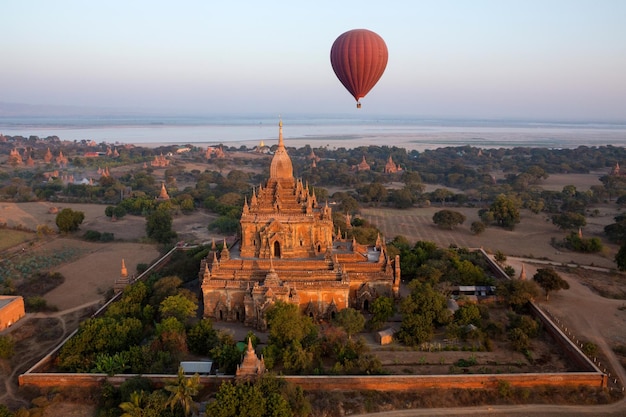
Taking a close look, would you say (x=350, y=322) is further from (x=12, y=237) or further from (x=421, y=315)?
(x=12, y=237)

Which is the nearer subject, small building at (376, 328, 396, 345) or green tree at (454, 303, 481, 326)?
small building at (376, 328, 396, 345)

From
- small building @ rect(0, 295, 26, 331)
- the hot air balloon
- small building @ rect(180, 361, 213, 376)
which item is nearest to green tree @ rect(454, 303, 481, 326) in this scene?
small building @ rect(180, 361, 213, 376)

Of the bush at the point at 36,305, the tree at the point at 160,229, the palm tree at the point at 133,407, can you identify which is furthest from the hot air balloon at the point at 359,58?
the bush at the point at 36,305

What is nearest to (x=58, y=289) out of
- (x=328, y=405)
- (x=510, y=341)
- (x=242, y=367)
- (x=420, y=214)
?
(x=242, y=367)

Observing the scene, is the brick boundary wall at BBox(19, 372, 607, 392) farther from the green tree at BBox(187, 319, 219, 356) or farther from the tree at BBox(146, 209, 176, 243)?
the tree at BBox(146, 209, 176, 243)

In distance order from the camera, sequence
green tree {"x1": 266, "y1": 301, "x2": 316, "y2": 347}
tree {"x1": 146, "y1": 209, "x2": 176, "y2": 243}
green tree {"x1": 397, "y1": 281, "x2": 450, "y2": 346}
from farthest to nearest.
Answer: tree {"x1": 146, "y1": 209, "x2": 176, "y2": 243}
green tree {"x1": 397, "y1": 281, "x2": 450, "y2": 346}
green tree {"x1": 266, "y1": 301, "x2": 316, "y2": 347}

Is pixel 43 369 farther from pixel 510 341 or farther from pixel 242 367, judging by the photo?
pixel 510 341

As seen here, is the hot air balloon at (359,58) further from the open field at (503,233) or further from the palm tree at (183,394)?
the palm tree at (183,394)
